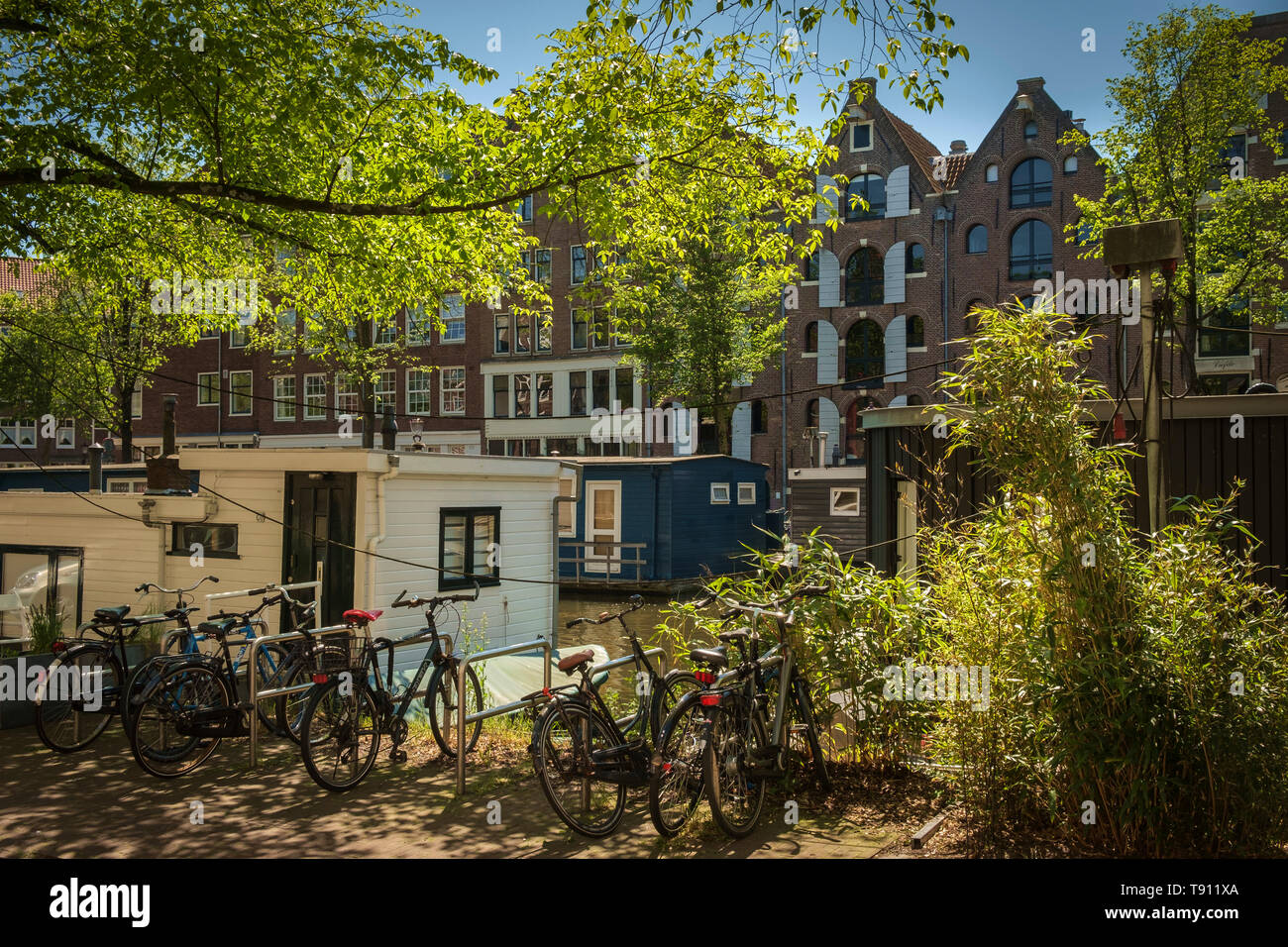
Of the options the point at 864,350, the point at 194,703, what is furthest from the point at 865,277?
the point at 194,703

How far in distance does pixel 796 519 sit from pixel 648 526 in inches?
155

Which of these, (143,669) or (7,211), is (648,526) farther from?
→ (143,669)

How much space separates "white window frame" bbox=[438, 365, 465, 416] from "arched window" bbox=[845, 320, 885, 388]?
1671 cm

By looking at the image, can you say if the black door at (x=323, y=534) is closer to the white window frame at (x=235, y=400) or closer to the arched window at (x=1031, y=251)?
the arched window at (x=1031, y=251)

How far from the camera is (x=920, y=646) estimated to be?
6.72 meters

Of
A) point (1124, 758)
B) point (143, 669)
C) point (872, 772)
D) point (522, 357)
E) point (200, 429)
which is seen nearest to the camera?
point (1124, 758)

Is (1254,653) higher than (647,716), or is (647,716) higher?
(1254,653)

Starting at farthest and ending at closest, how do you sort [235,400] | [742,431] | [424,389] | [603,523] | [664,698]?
[235,400] < [424,389] < [742,431] < [603,523] < [664,698]

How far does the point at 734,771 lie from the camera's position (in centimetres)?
568

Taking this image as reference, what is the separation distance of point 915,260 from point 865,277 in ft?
6.25

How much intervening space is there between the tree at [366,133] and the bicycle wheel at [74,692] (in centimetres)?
495

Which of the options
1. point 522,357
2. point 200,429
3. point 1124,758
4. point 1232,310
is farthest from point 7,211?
point 200,429

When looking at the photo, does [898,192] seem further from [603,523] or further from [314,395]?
[314,395]

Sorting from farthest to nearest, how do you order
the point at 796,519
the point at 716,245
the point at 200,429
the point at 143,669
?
the point at 200,429 < the point at 716,245 < the point at 796,519 < the point at 143,669
